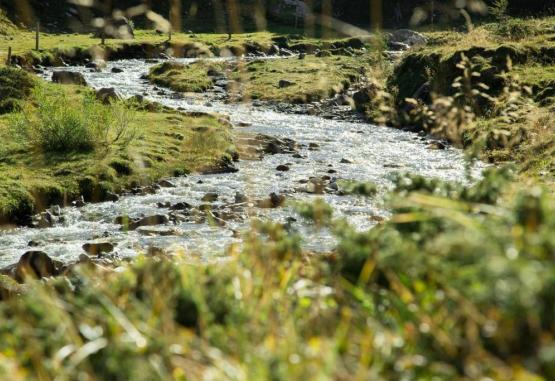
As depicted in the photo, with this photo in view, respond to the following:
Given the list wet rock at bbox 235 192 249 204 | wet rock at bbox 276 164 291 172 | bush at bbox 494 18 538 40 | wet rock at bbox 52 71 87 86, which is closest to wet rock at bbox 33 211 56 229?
wet rock at bbox 235 192 249 204

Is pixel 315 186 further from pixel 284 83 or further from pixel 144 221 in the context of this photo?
pixel 284 83

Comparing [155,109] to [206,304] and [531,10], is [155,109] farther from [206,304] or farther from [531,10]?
[531,10]

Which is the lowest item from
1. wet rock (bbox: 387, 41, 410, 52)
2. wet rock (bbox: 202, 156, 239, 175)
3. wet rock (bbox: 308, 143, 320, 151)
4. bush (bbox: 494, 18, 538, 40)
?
wet rock (bbox: 202, 156, 239, 175)

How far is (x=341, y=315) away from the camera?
4.10m

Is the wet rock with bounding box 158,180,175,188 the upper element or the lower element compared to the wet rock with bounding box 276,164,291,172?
lower

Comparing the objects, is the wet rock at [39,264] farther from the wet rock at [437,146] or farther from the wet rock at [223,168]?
the wet rock at [437,146]

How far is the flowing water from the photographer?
14578mm

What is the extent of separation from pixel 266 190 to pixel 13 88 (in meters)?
13.6

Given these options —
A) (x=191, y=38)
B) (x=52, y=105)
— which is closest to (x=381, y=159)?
(x=52, y=105)

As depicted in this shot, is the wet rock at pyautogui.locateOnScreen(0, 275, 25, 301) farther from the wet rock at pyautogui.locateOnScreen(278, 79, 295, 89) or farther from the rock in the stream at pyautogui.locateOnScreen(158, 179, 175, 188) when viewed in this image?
the wet rock at pyautogui.locateOnScreen(278, 79, 295, 89)

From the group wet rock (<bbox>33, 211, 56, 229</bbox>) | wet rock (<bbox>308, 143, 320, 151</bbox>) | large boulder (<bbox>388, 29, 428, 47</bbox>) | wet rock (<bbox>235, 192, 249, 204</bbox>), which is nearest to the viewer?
wet rock (<bbox>33, 211, 56, 229</bbox>)

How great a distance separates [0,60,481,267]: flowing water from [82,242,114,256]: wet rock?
14cm

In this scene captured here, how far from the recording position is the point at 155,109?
30438mm

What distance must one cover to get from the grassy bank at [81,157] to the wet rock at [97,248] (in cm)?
304
